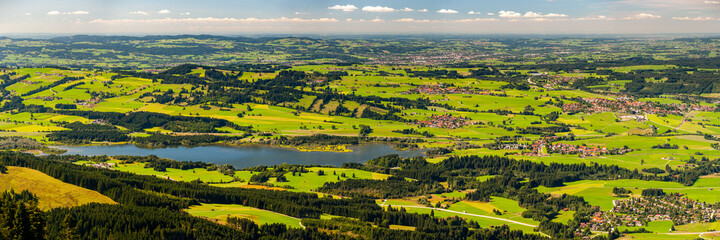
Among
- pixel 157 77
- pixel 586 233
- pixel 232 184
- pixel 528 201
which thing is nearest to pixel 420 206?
pixel 528 201

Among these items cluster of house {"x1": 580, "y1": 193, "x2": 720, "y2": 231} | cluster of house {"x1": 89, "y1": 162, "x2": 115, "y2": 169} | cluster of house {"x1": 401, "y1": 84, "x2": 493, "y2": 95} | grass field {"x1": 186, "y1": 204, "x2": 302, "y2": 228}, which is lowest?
cluster of house {"x1": 580, "y1": 193, "x2": 720, "y2": 231}

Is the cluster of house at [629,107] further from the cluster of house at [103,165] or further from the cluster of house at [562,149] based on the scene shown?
the cluster of house at [103,165]

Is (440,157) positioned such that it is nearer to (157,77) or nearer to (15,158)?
(15,158)

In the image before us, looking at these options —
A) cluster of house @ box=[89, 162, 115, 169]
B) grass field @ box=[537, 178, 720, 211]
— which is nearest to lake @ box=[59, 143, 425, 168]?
cluster of house @ box=[89, 162, 115, 169]

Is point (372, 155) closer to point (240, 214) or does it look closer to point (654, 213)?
point (240, 214)

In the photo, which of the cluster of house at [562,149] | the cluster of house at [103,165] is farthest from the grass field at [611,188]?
the cluster of house at [103,165]

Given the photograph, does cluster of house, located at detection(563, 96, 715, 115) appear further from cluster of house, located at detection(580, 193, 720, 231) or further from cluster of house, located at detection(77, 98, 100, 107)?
cluster of house, located at detection(77, 98, 100, 107)
